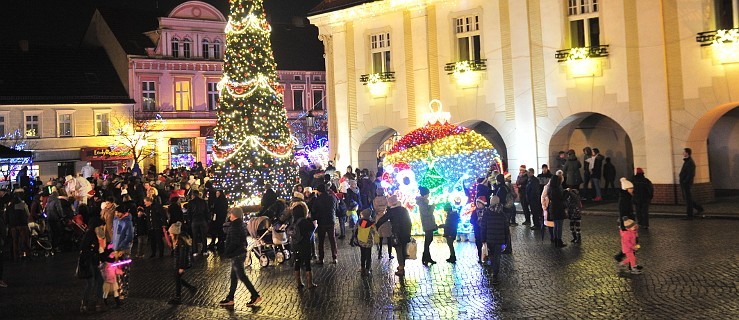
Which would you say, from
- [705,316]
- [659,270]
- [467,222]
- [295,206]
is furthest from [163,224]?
[705,316]

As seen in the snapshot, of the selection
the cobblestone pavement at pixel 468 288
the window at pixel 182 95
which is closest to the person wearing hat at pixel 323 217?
the cobblestone pavement at pixel 468 288

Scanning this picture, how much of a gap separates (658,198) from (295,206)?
15.5 metres

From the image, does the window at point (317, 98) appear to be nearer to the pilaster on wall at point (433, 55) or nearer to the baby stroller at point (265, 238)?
the pilaster on wall at point (433, 55)

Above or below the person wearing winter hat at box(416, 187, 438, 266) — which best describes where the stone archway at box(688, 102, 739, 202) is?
above

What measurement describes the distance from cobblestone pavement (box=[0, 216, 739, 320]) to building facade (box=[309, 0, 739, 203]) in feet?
24.9

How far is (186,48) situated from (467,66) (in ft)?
92.8

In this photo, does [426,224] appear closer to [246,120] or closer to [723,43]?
[246,120]

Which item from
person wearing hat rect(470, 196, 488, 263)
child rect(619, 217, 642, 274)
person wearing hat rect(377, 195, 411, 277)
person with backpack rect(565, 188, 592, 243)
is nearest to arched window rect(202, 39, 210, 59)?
person with backpack rect(565, 188, 592, 243)

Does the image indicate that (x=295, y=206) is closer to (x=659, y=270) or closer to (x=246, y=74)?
Result: (x=659, y=270)

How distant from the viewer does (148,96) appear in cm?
5112

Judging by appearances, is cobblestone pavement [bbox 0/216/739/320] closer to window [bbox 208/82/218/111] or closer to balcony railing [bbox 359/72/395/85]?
balcony railing [bbox 359/72/395/85]

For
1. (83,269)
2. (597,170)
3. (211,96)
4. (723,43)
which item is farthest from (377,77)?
(211,96)

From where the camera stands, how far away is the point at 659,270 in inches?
547

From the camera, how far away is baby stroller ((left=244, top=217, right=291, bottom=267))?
16.6 metres
